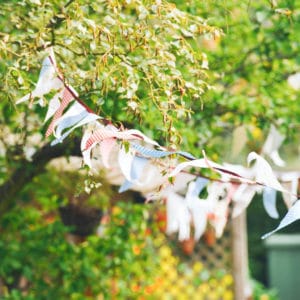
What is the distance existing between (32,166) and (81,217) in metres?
1.31

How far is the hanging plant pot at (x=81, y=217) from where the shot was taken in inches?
173

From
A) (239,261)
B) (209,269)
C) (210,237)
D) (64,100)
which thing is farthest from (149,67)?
(209,269)

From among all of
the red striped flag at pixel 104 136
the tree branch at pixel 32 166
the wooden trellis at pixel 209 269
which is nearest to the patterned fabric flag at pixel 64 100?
the red striped flag at pixel 104 136

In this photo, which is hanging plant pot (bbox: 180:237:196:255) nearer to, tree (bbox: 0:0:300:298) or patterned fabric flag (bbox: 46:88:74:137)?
tree (bbox: 0:0:300:298)

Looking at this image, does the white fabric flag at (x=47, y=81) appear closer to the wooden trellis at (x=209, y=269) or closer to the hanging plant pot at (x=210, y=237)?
the wooden trellis at (x=209, y=269)

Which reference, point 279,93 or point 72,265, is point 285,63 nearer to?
point 279,93

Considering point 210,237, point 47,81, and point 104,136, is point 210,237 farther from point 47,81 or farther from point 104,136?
point 104,136

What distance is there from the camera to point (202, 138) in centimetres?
353

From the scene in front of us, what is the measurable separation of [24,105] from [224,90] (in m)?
1.15

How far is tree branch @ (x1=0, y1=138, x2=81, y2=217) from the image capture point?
309 cm

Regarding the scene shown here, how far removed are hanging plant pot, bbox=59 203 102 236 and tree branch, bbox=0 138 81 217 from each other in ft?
3.12

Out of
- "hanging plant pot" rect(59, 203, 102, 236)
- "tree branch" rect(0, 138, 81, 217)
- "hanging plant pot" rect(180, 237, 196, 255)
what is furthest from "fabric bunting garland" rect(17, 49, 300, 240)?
"hanging plant pot" rect(180, 237, 196, 255)

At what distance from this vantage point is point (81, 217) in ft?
14.6

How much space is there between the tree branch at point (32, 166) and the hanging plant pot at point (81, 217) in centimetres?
95
